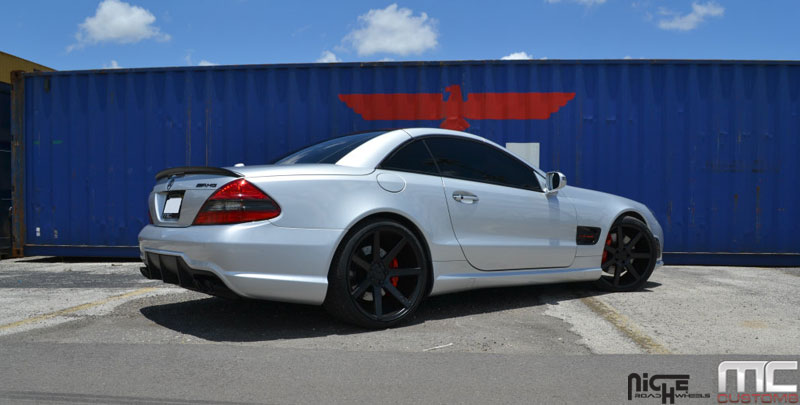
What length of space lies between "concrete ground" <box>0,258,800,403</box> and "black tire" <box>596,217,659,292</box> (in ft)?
0.47

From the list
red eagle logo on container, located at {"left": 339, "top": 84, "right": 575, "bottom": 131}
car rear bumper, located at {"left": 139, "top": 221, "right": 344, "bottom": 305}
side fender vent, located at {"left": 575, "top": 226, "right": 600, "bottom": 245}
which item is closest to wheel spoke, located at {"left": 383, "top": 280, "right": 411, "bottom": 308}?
car rear bumper, located at {"left": 139, "top": 221, "right": 344, "bottom": 305}

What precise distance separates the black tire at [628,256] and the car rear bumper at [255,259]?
8.91ft

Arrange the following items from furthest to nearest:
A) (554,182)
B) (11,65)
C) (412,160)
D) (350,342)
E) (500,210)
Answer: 1. (11,65)
2. (554,182)
3. (500,210)
4. (412,160)
5. (350,342)

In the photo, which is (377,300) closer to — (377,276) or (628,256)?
(377,276)

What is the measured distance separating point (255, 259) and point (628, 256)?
3316 mm

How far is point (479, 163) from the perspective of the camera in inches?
166

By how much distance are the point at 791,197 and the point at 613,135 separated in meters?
2.36

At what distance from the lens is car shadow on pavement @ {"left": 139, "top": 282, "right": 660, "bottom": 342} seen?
3473 mm

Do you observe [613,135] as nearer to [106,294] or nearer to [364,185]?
[364,185]

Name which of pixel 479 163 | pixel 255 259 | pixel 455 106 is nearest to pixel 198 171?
pixel 255 259

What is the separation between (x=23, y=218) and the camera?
7.77 meters

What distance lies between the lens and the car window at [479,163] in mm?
4039

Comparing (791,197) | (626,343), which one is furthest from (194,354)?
(791,197)

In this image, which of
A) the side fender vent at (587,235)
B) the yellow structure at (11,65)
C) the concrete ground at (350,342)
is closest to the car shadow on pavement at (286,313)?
the concrete ground at (350,342)
